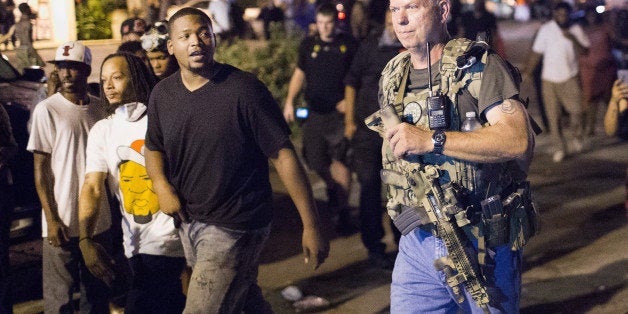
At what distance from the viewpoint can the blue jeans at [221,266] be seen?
14.3 feet

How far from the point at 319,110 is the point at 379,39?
1.08 metres

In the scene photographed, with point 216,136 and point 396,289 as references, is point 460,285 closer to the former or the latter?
point 396,289

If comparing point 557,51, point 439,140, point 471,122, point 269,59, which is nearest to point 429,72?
point 471,122

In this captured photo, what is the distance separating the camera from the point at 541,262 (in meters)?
7.34

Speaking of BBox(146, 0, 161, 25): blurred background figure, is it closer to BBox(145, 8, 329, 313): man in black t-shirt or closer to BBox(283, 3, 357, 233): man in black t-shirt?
BBox(283, 3, 357, 233): man in black t-shirt

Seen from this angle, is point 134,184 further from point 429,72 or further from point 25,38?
point 25,38

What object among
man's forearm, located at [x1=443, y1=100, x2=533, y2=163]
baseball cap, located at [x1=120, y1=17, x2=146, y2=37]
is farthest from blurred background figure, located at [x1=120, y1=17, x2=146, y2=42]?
man's forearm, located at [x1=443, y1=100, x2=533, y2=163]

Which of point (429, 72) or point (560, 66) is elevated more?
point (429, 72)

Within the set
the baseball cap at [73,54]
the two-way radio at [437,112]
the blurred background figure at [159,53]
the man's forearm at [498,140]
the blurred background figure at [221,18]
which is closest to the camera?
the man's forearm at [498,140]

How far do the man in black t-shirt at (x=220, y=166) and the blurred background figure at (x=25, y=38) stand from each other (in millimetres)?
6453

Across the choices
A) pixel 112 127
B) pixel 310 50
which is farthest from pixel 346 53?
pixel 112 127

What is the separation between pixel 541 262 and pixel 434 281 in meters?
3.62

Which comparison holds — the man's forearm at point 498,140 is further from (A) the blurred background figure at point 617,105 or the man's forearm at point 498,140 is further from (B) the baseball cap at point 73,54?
(B) the baseball cap at point 73,54

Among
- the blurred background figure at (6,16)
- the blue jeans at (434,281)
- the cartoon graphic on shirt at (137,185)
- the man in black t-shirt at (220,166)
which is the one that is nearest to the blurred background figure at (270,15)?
the blurred background figure at (6,16)
